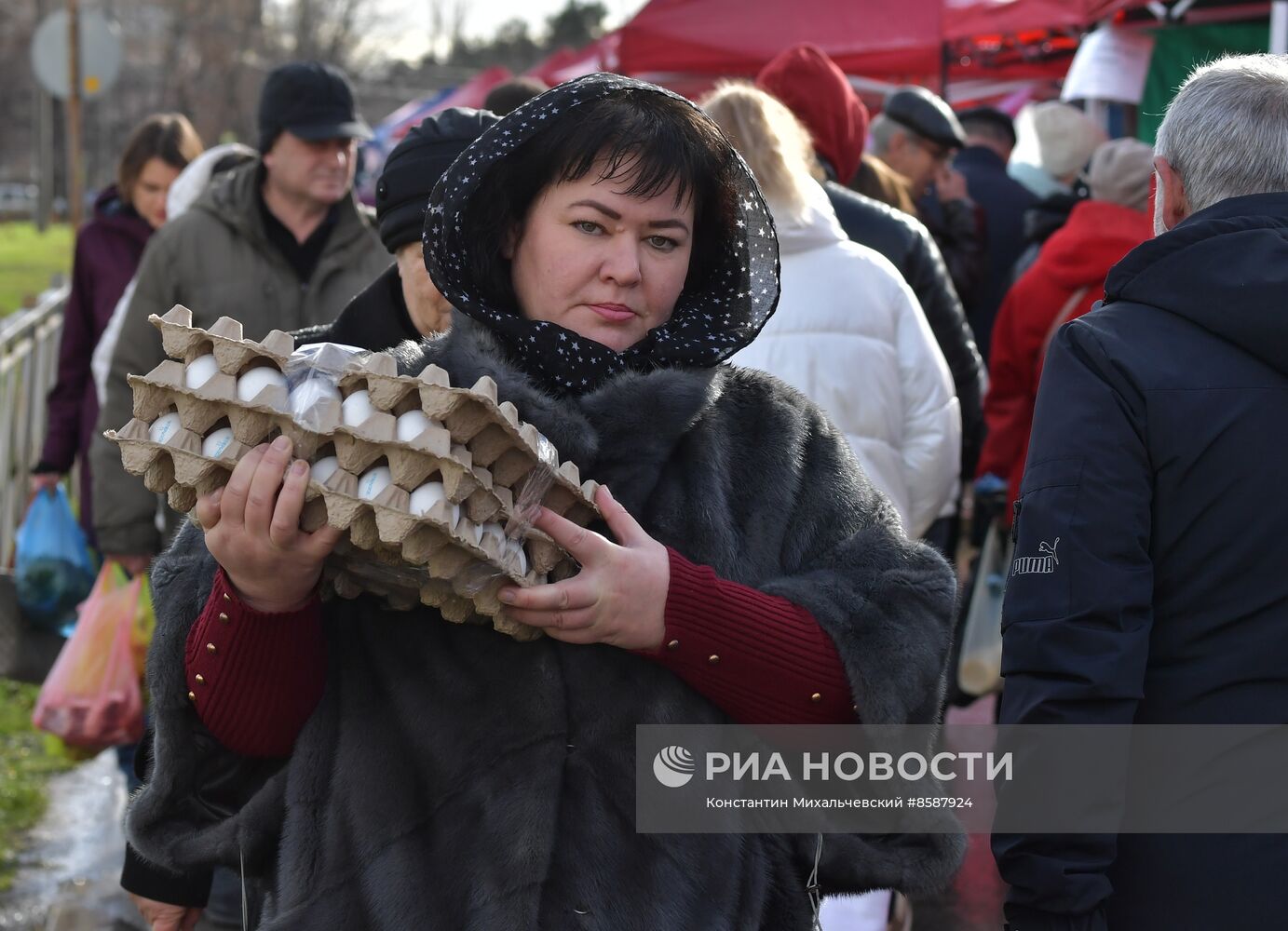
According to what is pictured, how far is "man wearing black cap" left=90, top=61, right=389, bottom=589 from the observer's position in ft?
15.9

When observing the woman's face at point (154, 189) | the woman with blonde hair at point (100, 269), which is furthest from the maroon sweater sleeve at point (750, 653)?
the woman's face at point (154, 189)

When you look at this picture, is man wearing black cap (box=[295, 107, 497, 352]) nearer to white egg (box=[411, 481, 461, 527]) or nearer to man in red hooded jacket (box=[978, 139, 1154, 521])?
white egg (box=[411, 481, 461, 527])

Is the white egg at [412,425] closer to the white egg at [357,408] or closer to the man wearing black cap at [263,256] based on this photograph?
the white egg at [357,408]

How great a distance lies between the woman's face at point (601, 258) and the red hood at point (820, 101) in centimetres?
247

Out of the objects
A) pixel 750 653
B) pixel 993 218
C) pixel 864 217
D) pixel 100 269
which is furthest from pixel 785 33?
pixel 750 653

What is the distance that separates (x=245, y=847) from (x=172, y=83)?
40.8 metres

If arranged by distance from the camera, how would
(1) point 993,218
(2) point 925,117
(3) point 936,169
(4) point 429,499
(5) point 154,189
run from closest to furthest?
(4) point 429,499 < (5) point 154,189 < (2) point 925,117 < (3) point 936,169 < (1) point 993,218

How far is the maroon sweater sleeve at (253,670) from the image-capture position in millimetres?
1985

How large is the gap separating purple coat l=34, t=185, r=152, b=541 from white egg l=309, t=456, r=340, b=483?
4284mm

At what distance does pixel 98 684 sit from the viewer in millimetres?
4750

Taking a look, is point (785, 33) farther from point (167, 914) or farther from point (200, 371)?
point (200, 371)

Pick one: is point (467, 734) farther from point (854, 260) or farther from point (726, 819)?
point (854, 260)

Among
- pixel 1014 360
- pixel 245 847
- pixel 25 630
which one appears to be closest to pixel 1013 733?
pixel 245 847

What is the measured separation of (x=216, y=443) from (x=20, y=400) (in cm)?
674
